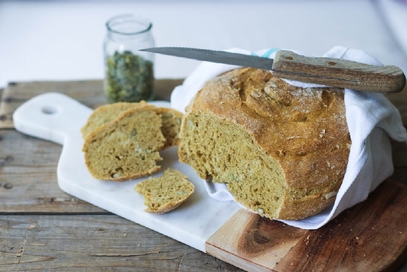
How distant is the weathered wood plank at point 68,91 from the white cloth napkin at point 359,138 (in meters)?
0.69

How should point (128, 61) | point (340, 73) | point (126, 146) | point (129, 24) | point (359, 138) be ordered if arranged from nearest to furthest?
point (359, 138)
point (340, 73)
point (126, 146)
point (128, 61)
point (129, 24)

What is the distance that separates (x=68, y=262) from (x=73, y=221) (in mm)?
292

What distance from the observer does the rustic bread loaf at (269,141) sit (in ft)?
8.70

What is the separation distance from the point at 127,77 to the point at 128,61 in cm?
10

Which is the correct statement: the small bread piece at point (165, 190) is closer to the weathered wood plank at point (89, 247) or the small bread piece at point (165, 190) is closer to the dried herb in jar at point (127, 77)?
the weathered wood plank at point (89, 247)

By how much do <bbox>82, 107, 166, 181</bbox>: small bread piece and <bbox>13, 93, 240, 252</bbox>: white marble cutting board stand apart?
6 cm

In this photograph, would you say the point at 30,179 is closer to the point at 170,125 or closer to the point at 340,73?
the point at 170,125

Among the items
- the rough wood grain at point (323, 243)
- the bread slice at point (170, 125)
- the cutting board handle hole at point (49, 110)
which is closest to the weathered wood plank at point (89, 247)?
the rough wood grain at point (323, 243)

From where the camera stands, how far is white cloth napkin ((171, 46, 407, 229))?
2654mm

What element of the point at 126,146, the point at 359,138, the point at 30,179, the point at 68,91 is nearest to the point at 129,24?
the point at 68,91

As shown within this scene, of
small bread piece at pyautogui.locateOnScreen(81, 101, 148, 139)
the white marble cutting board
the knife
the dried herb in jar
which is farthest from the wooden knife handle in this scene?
the dried herb in jar

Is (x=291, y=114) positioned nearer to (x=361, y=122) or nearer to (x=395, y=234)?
(x=361, y=122)

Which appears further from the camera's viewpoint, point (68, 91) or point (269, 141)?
point (68, 91)

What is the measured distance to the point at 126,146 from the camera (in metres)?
3.17
